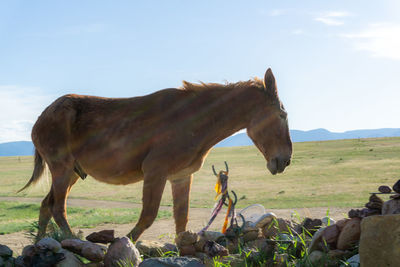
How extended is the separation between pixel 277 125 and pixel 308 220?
58.8 inches

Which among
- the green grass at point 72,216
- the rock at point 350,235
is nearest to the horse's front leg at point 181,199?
the rock at point 350,235

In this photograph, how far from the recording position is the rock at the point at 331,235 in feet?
16.4

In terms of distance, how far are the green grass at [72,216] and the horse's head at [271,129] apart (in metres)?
6.97

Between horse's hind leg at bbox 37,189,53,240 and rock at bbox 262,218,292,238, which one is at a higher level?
horse's hind leg at bbox 37,189,53,240

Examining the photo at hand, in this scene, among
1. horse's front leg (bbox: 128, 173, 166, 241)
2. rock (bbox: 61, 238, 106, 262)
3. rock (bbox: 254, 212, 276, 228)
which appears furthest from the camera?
rock (bbox: 254, 212, 276, 228)

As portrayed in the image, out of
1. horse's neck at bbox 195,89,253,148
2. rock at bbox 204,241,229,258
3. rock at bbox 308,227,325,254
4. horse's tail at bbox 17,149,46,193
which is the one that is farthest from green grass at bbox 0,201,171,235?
rock at bbox 308,227,325,254

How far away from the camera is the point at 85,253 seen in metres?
4.82

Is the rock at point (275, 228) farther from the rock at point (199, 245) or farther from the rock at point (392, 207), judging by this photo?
the rock at point (392, 207)

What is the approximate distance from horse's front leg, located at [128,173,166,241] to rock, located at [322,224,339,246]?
211cm

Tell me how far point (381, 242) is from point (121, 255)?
272cm

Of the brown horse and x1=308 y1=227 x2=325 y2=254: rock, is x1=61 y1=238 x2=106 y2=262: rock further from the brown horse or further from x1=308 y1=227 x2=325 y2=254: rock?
x1=308 y1=227 x2=325 y2=254: rock

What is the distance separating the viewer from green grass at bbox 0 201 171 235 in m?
11.4

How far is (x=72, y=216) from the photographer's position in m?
13.4

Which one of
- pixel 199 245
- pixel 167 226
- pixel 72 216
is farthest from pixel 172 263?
pixel 72 216
